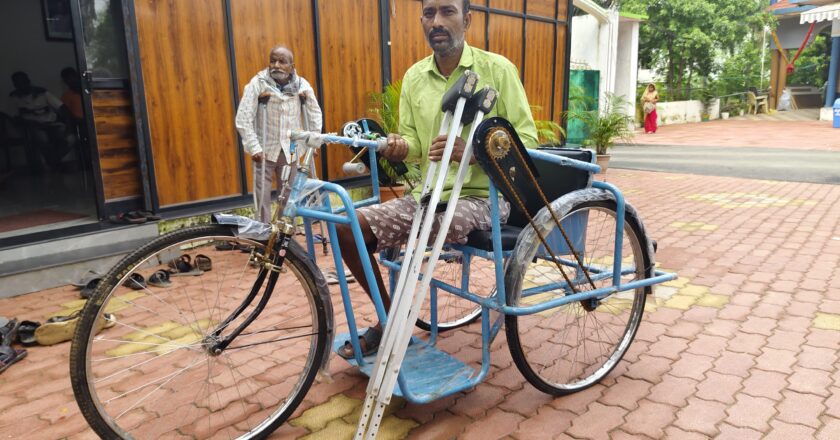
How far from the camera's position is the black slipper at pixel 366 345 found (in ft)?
8.93

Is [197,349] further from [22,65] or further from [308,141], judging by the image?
[22,65]

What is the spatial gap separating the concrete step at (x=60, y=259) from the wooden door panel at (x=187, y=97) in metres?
0.66

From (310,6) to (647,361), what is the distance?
530cm

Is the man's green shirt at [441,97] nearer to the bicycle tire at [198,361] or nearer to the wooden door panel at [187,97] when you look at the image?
the bicycle tire at [198,361]

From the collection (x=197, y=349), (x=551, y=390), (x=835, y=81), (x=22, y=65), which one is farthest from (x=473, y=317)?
(x=835, y=81)

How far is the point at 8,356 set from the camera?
10.6 ft

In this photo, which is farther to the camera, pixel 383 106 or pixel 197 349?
pixel 383 106

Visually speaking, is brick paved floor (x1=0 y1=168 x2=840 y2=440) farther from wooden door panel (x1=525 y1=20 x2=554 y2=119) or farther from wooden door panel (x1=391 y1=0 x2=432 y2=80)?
wooden door panel (x1=525 y1=20 x2=554 y2=119)

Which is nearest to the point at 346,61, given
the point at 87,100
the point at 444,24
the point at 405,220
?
the point at 87,100

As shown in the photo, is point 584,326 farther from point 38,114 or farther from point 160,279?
point 38,114

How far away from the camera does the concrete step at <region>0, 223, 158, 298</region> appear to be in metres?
4.41

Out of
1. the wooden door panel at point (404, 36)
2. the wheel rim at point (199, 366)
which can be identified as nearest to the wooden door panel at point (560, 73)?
the wooden door panel at point (404, 36)

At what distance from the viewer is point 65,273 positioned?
15.2 feet

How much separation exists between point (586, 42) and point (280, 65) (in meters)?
13.7
